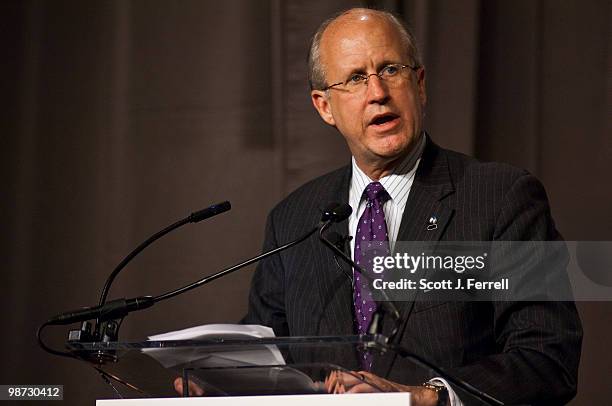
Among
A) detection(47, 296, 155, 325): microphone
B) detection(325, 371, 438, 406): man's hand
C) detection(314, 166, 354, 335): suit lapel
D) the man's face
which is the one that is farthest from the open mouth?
detection(325, 371, 438, 406): man's hand

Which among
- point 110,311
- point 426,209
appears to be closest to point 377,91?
point 426,209

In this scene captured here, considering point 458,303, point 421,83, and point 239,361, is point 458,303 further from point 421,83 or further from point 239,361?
point 239,361

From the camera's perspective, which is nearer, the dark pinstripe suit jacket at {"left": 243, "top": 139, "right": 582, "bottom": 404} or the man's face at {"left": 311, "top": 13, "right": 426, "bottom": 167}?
the dark pinstripe suit jacket at {"left": 243, "top": 139, "right": 582, "bottom": 404}

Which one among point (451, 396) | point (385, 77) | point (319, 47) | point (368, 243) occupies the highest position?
point (319, 47)

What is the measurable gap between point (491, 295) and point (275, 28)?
139 centimetres

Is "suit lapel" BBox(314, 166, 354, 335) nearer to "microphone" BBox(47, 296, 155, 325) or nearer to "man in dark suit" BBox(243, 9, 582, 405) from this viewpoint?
"man in dark suit" BBox(243, 9, 582, 405)

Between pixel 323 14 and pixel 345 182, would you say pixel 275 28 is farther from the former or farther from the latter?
pixel 345 182

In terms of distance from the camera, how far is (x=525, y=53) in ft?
9.70

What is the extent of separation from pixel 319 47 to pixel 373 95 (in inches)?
10.9

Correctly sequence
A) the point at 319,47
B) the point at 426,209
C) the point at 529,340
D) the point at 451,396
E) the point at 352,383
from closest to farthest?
the point at 352,383 < the point at 451,396 < the point at 529,340 < the point at 426,209 < the point at 319,47

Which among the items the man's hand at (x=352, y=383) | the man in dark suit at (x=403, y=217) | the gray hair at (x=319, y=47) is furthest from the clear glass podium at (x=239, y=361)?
the gray hair at (x=319, y=47)

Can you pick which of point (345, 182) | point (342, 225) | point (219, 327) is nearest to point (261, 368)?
point (219, 327)

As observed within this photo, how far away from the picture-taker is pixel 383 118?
2.33 meters

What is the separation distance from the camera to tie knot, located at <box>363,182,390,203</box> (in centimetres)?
238
